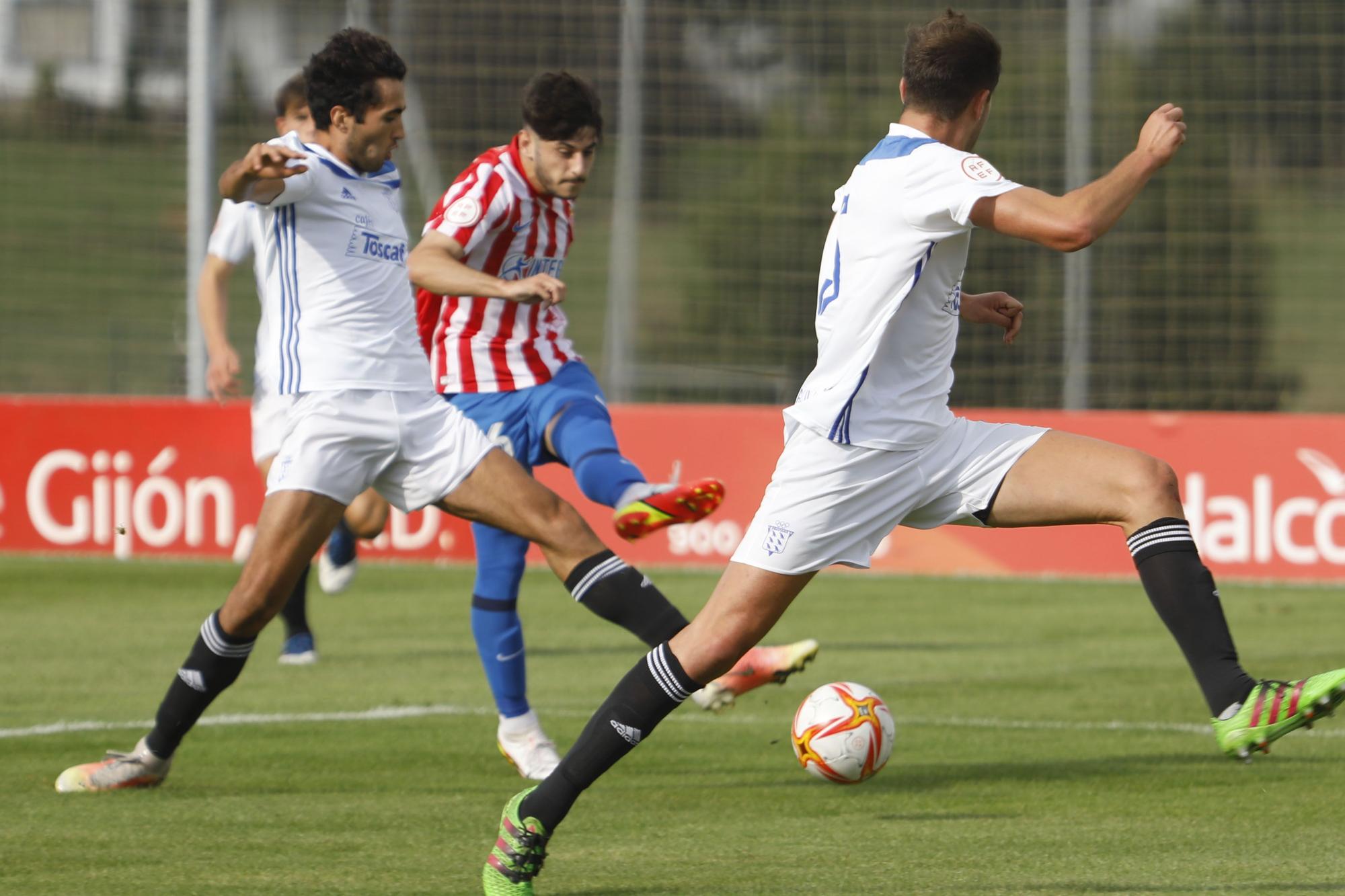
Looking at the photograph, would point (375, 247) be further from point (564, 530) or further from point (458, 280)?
point (564, 530)

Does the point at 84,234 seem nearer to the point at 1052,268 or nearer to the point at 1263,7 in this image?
the point at 1052,268

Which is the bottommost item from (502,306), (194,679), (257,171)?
(194,679)

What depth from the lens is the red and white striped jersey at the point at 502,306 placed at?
263 inches

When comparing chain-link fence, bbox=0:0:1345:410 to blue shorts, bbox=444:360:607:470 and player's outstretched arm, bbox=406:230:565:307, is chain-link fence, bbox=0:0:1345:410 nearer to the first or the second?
blue shorts, bbox=444:360:607:470

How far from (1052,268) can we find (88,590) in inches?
323

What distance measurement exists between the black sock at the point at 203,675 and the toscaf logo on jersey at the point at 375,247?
3.92 feet

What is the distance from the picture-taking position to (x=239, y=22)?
19625 millimetres

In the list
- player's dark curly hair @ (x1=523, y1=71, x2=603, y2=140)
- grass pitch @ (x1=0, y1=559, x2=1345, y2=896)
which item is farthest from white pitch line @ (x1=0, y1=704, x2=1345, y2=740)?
player's dark curly hair @ (x1=523, y1=71, x2=603, y2=140)

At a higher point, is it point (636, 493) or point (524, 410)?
point (524, 410)

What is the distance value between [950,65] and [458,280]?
6.53 ft

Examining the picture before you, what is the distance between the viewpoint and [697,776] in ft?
21.2

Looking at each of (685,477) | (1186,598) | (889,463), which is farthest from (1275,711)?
(685,477)

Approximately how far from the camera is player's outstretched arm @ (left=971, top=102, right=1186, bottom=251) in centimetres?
425

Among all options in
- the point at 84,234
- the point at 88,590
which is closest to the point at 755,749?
the point at 88,590
